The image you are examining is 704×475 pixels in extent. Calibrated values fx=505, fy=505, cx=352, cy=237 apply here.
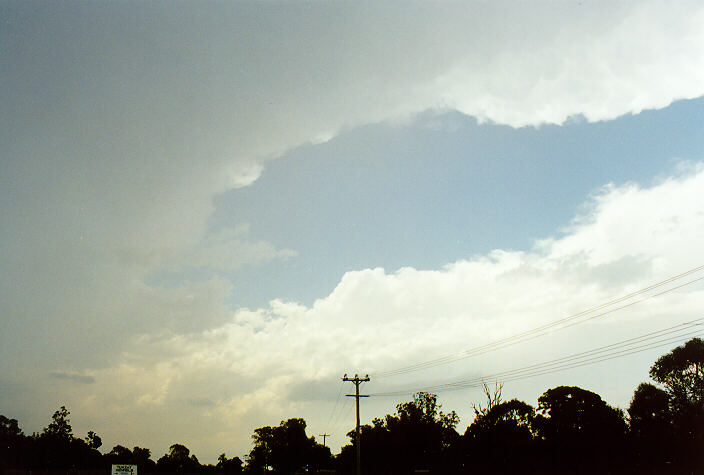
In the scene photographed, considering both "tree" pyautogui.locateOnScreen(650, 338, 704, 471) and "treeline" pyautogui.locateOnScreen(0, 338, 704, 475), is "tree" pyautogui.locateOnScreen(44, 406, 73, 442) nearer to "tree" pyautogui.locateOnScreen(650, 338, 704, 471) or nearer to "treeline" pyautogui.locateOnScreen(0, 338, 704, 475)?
"treeline" pyautogui.locateOnScreen(0, 338, 704, 475)

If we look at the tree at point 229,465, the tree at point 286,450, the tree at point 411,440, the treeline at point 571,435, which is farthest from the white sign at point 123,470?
the tree at point 229,465

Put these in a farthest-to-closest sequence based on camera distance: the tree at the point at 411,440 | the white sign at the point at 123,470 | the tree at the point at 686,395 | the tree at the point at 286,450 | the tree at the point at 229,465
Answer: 1. the tree at the point at 229,465
2. the tree at the point at 286,450
3. the tree at the point at 411,440
4. the tree at the point at 686,395
5. the white sign at the point at 123,470

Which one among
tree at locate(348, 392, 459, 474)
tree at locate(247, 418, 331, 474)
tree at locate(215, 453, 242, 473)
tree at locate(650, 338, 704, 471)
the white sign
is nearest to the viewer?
the white sign

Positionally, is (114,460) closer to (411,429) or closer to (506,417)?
(411,429)

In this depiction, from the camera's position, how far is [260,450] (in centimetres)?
16088

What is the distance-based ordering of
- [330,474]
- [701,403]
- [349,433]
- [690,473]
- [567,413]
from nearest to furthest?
[690,473]
[701,403]
[567,413]
[330,474]
[349,433]

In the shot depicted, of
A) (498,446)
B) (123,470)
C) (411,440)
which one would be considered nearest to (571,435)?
(498,446)

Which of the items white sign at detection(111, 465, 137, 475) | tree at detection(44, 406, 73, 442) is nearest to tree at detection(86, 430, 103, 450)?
tree at detection(44, 406, 73, 442)

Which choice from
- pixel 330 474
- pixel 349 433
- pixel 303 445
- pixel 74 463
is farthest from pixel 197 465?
pixel 330 474

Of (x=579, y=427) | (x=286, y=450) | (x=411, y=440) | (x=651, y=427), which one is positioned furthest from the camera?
(x=286, y=450)

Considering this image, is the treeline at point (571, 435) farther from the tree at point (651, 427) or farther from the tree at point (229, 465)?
the tree at point (229, 465)

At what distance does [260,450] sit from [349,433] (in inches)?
1711

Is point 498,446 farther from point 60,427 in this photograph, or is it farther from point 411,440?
point 60,427

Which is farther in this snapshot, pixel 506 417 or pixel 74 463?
pixel 74 463
